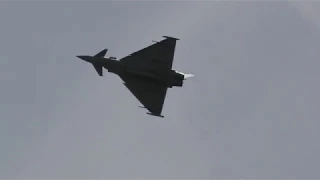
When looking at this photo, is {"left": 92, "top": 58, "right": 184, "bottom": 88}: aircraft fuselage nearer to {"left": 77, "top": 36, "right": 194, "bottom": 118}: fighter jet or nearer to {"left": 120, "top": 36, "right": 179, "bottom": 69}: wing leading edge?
{"left": 77, "top": 36, "right": 194, "bottom": 118}: fighter jet

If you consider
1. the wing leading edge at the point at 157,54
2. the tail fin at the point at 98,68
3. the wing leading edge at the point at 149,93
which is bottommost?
the wing leading edge at the point at 149,93

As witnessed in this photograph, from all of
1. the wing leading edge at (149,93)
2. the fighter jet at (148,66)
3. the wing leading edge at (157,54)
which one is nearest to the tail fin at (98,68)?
the fighter jet at (148,66)

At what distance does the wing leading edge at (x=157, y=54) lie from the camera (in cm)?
9469

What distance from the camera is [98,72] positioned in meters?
94.8

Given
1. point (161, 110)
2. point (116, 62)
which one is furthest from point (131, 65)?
point (161, 110)

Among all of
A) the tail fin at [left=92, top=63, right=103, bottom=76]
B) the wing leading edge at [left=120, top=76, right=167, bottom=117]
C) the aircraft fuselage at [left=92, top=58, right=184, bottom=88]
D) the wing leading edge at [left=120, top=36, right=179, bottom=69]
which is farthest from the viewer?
the wing leading edge at [left=120, top=76, right=167, bottom=117]

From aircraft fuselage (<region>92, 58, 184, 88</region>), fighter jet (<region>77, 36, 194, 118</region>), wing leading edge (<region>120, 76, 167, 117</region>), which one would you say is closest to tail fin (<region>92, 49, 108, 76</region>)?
fighter jet (<region>77, 36, 194, 118</region>)

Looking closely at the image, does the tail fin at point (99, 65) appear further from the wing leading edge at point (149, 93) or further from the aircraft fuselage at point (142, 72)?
the wing leading edge at point (149, 93)

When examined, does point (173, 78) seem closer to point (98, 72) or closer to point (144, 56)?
point (144, 56)

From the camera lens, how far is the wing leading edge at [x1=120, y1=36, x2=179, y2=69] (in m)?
94.7

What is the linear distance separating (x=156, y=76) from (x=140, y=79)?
2.69 m

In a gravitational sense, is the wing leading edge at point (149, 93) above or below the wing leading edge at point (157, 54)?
below

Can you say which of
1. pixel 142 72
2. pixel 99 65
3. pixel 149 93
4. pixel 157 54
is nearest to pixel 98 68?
pixel 99 65

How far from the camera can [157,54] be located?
9538cm
